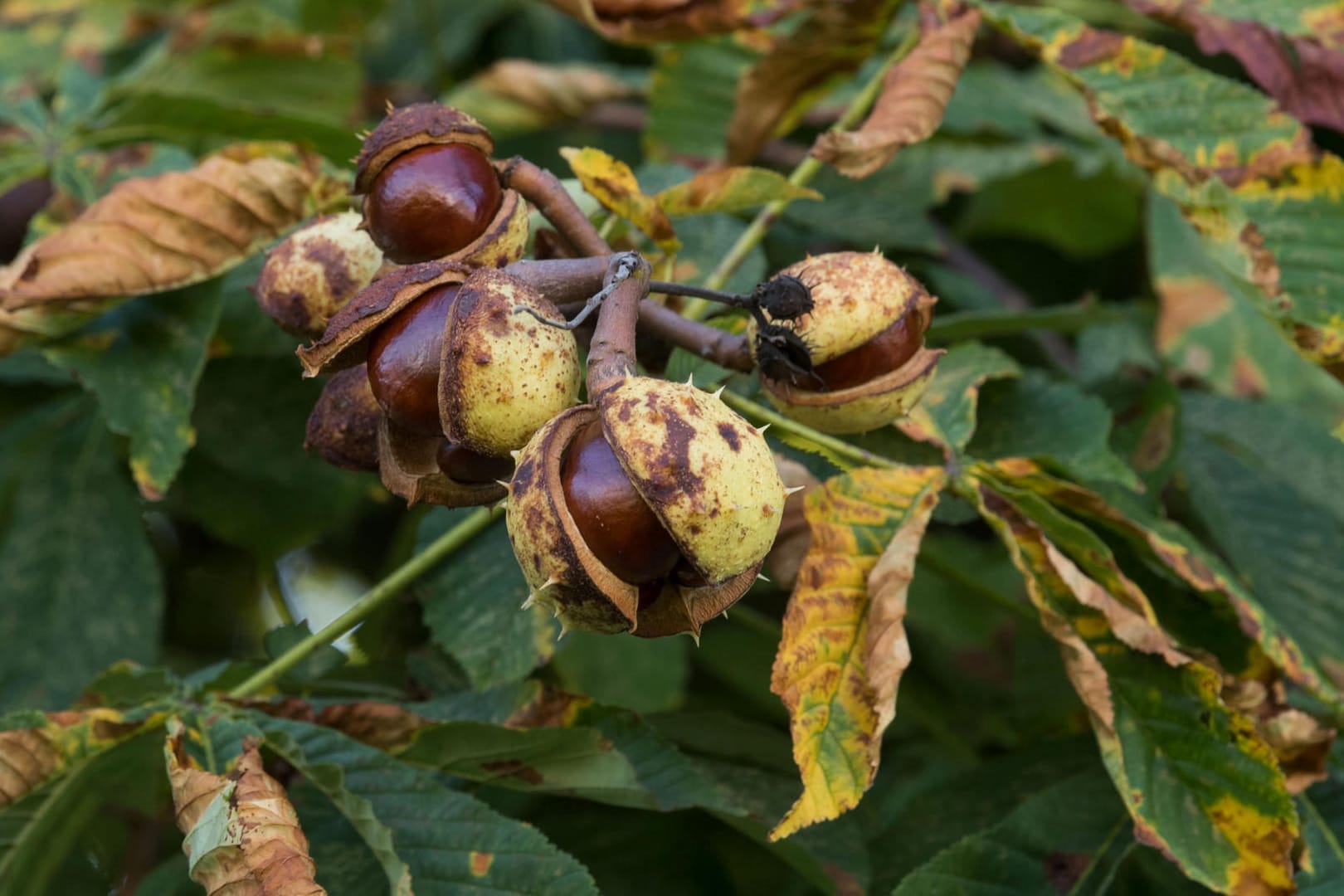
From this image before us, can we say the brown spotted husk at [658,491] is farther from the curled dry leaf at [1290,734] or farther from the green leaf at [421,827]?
the curled dry leaf at [1290,734]

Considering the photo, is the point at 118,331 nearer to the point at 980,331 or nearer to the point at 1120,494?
the point at 980,331

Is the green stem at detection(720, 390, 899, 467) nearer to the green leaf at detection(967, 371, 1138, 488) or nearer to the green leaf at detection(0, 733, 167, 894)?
the green leaf at detection(967, 371, 1138, 488)

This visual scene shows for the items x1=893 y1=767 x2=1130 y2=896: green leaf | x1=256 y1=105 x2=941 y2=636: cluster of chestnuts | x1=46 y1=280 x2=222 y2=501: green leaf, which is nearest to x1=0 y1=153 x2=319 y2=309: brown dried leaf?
x1=46 y1=280 x2=222 y2=501: green leaf

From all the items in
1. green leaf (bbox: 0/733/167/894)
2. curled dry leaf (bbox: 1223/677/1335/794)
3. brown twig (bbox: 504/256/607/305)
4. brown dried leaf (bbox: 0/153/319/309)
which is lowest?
green leaf (bbox: 0/733/167/894)

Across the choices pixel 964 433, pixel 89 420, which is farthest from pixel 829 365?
pixel 89 420

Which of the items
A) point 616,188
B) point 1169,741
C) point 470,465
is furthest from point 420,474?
point 1169,741

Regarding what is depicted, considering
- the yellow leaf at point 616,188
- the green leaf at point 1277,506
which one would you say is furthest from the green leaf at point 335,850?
the green leaf at point 1277,506
